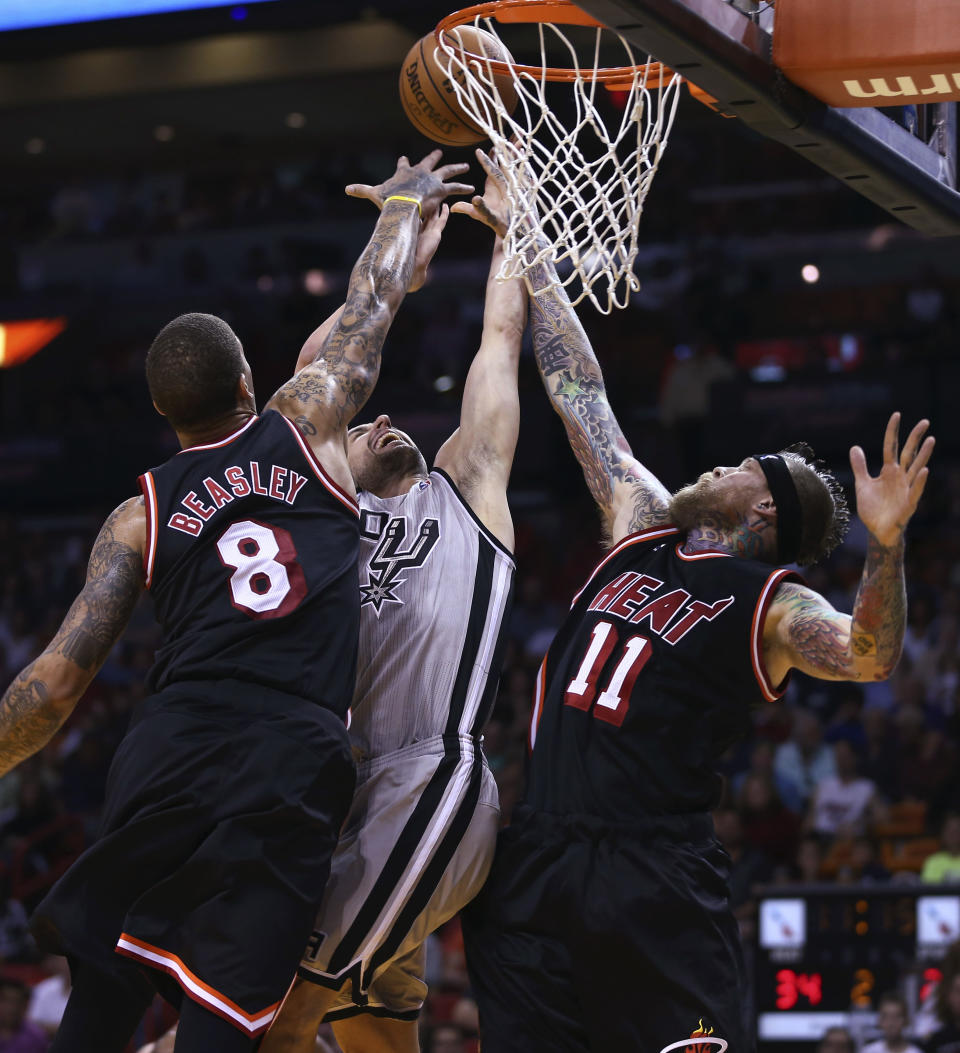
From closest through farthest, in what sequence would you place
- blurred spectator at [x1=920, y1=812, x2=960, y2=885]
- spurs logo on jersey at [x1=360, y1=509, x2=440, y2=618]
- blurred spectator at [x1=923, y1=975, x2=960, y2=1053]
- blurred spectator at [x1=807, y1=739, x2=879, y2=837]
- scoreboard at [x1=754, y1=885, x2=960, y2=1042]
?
spurs logo on jersey at [x1=360, y1=509, x2=440, y2=618] → blurred spectator at [x1=923, y1=975, x2=960, y2=1053] → scoreboard at [x1=754, y1=885, x2=960, y2=1042] → blurred spectator at [x1=920, y1=812, x2=960, y2=885] → blurred spectator at [x1=807, y1=739, x2=879, y2=837]

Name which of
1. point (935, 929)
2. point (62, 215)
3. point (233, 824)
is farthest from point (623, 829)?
point (62, 215)

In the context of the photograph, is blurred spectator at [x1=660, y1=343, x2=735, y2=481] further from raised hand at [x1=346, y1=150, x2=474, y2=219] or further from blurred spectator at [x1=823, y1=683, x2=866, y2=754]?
raised hand at [x1=346, y1=150, x2=474, y2=219]

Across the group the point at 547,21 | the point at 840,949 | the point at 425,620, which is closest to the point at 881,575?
the point at 425,620

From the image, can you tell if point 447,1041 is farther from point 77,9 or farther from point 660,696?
point 77,9

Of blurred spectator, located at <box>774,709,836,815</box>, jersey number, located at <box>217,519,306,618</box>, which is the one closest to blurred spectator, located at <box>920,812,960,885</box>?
blurred spectator, located at <box>774,709,836,815</box>

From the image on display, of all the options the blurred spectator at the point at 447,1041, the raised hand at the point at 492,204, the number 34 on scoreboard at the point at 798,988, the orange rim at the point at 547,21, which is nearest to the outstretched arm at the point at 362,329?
the raised hand at the point at 492,204

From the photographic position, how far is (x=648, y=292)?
14828mm

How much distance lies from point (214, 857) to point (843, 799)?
7.75 metres

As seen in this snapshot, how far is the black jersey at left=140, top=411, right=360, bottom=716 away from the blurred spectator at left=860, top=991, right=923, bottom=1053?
4759 millimetres

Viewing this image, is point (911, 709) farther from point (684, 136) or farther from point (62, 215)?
point (62, 215)

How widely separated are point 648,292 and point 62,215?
316 inches

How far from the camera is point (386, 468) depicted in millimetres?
4383

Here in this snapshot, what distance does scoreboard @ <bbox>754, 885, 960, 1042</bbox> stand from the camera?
7.52 m

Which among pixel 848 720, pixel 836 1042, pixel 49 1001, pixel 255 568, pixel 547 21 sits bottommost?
pixel 49 1001
